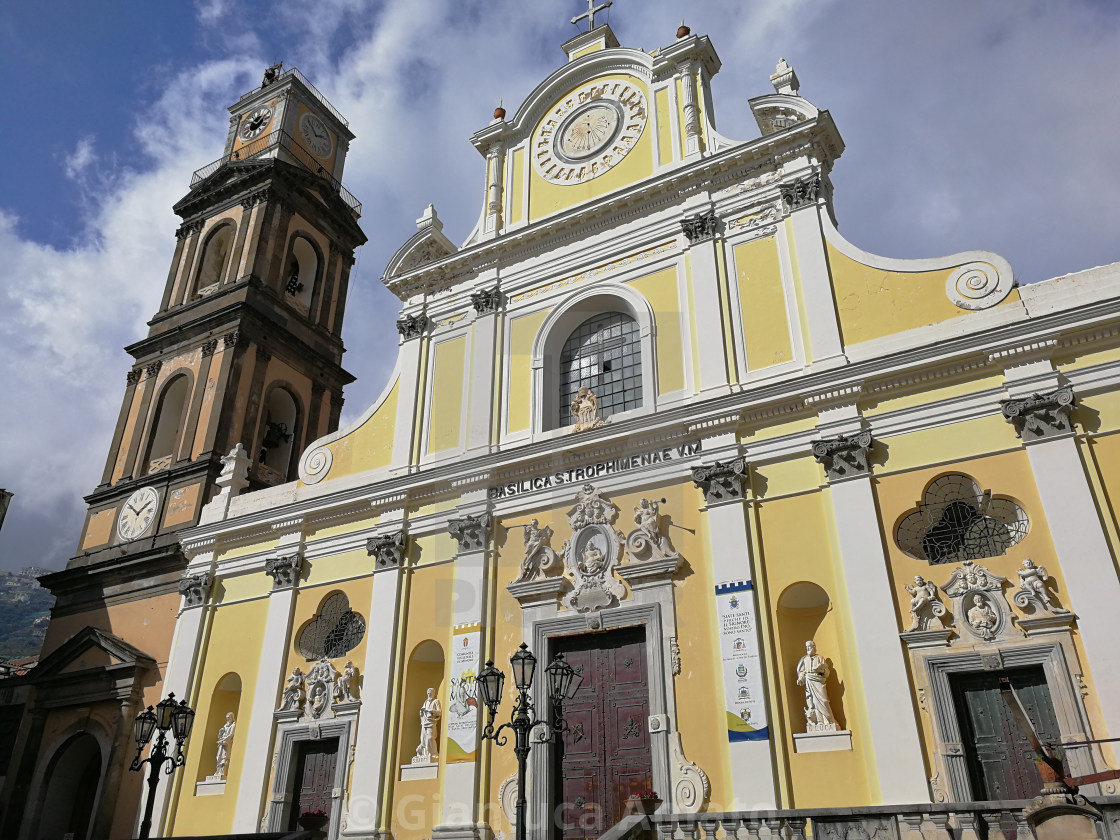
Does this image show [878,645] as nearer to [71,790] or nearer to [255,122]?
[71,790]

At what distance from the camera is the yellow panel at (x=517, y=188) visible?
714 inches

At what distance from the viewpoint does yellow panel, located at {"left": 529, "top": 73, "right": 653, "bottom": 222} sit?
16906 mm

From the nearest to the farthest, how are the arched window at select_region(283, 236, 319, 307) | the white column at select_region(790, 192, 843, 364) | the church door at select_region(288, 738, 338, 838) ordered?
the white column at select_region(790, 192, 843, 364)
the church door at select_region(288, 738, 338, 838)
the arched window at select_region(283, 236, 319, 307)

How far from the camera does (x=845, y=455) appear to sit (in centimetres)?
1241

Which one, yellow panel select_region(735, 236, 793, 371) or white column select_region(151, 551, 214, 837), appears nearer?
yellow panel select_region(735, 236, 793, 371)

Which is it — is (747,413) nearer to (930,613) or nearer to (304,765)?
(930,613)

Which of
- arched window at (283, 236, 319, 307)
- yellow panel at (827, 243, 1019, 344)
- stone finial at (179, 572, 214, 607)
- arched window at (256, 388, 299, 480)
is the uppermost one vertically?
arched window at (283, 236, 319, 307)

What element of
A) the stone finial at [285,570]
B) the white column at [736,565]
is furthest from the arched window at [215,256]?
the white column at [736,565]

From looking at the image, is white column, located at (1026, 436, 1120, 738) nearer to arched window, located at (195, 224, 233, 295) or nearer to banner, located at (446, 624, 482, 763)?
banner, located at (446, 624, 482, 763)

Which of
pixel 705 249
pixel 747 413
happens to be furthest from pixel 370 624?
pixel 705 249

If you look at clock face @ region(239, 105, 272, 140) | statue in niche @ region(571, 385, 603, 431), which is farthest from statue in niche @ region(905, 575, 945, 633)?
clock face @ region(239, 105, 272, 140)

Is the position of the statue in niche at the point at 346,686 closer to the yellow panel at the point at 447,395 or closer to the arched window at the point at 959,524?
the yellow panel at the point at 447,395

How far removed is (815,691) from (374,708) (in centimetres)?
717

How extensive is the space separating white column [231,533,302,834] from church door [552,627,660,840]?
555 cm
